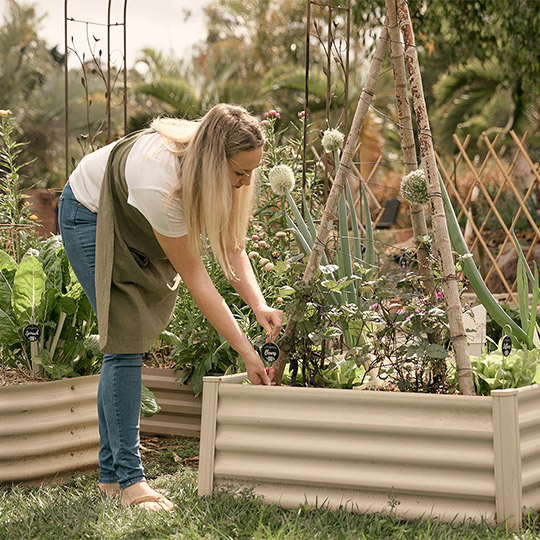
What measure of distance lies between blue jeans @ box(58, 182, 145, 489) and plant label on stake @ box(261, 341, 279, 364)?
0.32m

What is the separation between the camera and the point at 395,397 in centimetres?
153

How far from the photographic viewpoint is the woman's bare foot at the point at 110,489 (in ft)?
5.91

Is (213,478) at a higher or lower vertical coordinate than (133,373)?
lower

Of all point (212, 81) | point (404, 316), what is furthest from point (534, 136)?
point (404, 316)

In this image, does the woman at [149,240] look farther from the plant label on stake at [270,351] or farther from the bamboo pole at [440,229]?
the bamboo pole at [440,229]

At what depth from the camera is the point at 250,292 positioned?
1850 millimetres

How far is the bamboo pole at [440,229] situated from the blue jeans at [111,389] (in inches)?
29.8

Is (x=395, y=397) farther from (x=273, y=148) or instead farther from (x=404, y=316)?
(x=273, y=148)

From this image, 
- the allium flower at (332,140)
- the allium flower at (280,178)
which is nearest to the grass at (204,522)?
the allium flower at (280,178)

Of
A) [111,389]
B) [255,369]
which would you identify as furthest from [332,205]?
[111,389]

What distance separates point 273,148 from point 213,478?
1.42 metres

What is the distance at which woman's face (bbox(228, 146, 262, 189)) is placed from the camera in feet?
5.32

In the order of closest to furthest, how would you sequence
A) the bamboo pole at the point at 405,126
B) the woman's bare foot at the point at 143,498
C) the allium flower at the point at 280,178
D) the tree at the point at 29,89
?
the woman's bare foot at the point at 143,498, the bamboo pole at the point at 405,126, the allium flower at the point at 280,178, the tree at the point at 29,89

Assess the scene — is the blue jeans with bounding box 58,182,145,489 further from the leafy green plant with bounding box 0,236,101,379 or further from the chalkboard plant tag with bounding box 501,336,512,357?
the chalkboard plant tag with bounding box 501,336,512,357
